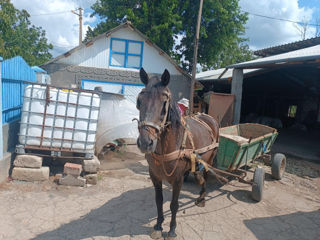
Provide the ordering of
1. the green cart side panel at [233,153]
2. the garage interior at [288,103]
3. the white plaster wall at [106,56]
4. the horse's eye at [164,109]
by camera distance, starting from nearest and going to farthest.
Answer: the horse's eye at [164,109], the green cart side panel at [233,153], the white plaster wall at [106,56], the garage interior at [288,103]

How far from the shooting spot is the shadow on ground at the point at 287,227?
135 inches

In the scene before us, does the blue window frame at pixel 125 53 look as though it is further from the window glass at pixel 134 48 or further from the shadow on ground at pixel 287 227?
the shadow on ground at pixel 287 227

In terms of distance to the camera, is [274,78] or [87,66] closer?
[87,66]

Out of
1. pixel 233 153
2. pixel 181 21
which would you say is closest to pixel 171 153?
pixel 233 153

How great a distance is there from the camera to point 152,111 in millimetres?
2246

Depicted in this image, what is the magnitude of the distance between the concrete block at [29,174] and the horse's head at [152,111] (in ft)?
11.8

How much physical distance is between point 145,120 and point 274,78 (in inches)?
589

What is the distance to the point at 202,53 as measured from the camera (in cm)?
1727

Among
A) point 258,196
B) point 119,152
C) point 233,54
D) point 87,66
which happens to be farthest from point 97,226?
point 233,54

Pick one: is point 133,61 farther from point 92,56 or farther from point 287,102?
point 287,102

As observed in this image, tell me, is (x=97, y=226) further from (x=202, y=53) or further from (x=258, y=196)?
(x=202, y=53)

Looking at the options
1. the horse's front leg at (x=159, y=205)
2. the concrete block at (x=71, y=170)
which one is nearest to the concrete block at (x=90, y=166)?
the concrete block at (x=71, y=170)

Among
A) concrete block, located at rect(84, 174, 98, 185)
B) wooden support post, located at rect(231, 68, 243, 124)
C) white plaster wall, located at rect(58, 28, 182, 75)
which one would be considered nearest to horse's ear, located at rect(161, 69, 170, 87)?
concrete block, located at rect(84, 174, 98, 185)

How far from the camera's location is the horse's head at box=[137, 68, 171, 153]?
216 centimetres
